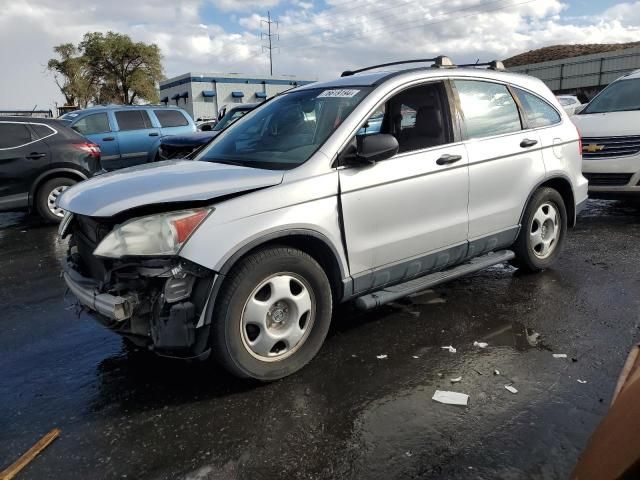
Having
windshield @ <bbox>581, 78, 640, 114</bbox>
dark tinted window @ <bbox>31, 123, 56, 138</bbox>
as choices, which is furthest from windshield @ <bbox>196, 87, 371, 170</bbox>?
windshield @ <bbox>581, 78, 640, 114</bbox>

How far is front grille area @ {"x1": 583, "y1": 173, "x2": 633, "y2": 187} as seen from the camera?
7168 millimetres

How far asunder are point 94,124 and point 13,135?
3.40 meters

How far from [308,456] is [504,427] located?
1.04 m

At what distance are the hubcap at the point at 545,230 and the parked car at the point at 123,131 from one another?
8676mm

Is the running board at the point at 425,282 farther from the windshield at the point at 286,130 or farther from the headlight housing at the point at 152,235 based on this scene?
the headlight housing at the point at 152,235

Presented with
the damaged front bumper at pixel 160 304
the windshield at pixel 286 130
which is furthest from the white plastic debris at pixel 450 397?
the windshield at pixel 286 130

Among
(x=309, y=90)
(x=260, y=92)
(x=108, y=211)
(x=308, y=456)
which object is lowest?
(x=308, y=456)

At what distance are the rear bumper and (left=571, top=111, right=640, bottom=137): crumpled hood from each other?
709cm

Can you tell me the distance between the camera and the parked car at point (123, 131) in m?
11.8

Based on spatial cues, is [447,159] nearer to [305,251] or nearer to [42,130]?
[305,251]

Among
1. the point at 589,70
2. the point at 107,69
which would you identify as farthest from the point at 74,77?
the point at 589,70

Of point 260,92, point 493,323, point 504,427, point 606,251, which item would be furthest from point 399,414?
point 260,92

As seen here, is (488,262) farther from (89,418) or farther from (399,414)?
(89,418)

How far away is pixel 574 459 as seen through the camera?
248 centimetres
